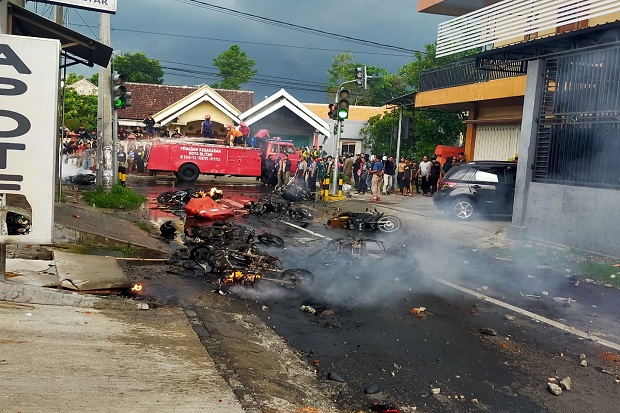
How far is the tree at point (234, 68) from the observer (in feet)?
236

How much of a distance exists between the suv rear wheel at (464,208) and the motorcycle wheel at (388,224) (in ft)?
8.91

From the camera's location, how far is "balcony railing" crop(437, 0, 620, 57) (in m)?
12.1

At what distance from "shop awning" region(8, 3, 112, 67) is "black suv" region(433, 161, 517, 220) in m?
9.63

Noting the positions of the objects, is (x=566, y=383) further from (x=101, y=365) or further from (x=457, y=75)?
(x=457, y=75)

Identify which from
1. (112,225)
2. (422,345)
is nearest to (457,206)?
(112,225)

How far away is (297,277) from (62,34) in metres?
6.83

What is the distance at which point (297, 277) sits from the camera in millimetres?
8203

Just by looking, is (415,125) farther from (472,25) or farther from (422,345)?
(422,345)

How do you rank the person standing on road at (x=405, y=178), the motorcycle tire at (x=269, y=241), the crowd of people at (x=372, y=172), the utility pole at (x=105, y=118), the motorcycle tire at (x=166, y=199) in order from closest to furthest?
the motorcycle tire at (x=269, y=241)
the utility pole at (x=105, y=118)
the motorcycle tire at (x=166, y=199)
the crowd of people at (x=372, y=172)
the person standing on road at (x=405, y=178)

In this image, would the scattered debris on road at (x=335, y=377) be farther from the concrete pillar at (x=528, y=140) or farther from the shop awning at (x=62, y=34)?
the concrete pillar at (x=528, y=140)

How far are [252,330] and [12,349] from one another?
2.48m

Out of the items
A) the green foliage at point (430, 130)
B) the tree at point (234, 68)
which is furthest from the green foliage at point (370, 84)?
the green foliage at point (430, 130)

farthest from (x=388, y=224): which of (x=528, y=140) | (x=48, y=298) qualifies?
(x=48, y=298)

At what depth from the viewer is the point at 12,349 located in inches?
166
